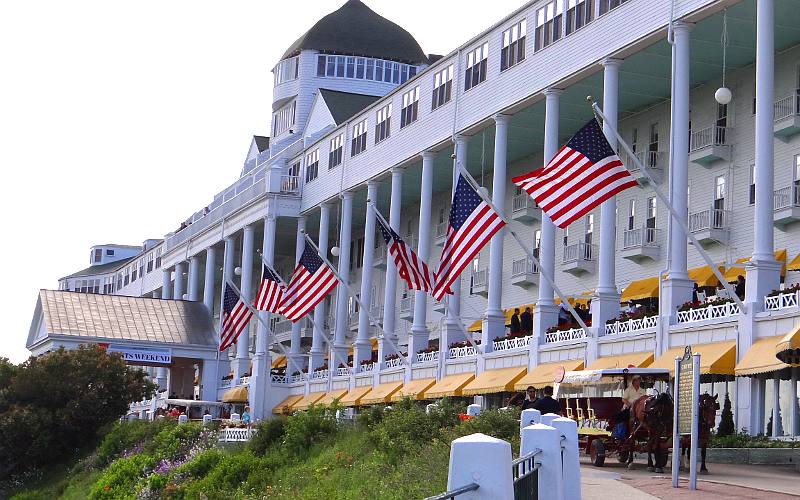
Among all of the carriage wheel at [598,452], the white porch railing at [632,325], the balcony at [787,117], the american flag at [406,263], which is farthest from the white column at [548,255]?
the carriage wheel at [598,452]

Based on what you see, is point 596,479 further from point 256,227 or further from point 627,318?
point 256,227

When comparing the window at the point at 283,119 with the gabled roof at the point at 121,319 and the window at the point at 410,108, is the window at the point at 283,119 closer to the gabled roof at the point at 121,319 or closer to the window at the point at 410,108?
the gabled roof at the point at 121,319

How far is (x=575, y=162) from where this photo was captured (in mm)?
32094

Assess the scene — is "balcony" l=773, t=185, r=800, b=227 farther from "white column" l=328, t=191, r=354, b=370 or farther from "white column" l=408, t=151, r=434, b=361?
"white column" l=328, t=191, r=354, b=370

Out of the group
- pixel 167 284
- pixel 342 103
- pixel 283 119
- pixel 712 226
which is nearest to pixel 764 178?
pixel 712 226

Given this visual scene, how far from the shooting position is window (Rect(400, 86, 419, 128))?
199 feet

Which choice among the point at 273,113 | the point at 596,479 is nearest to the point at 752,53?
the point at 596,479

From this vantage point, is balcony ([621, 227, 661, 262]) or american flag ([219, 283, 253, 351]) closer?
balcony ([621, 227, 661, 262])

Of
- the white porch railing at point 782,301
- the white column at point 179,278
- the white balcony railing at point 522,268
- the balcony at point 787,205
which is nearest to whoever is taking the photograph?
the white porch railing at point 782,301

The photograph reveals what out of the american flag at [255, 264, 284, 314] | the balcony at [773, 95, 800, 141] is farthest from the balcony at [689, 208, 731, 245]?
the american flag at [255, 264, 284, 314]

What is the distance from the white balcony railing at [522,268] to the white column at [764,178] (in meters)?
25.2

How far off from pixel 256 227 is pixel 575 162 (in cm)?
5002

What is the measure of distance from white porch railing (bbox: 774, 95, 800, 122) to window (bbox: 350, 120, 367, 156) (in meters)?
26.6

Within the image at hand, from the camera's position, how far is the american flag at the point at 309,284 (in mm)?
50750
